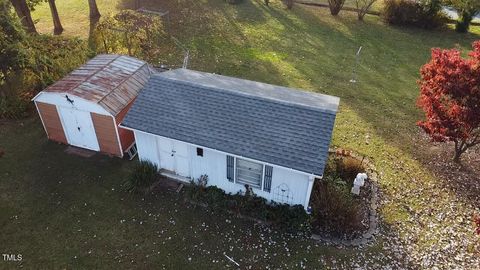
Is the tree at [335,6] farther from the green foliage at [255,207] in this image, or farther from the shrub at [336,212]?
the green foliage at [255,207]

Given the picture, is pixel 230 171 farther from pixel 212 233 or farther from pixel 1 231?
pixel 1 231

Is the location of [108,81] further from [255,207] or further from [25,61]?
[255,207]

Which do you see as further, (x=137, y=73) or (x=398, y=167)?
(x=137, y=73)

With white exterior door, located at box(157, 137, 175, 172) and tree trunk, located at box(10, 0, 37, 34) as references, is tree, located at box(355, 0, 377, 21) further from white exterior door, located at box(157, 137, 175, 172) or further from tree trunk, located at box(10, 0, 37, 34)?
tree trunk, located at box(10, 0, 37, 34)

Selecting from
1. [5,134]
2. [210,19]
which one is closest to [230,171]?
[5,134]

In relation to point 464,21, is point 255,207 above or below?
below

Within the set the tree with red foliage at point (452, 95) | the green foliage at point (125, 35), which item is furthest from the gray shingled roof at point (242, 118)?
the green foliage at point (125, 35)

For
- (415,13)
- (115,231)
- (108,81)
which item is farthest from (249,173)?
(415,13)
